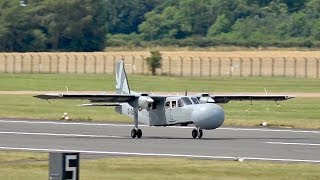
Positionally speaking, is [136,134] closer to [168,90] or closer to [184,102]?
[184,102]

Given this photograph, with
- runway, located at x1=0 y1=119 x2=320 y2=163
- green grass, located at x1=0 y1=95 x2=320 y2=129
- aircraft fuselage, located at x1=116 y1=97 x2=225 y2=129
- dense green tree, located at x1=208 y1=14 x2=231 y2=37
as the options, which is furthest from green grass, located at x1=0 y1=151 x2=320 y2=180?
dense green tree, located at x1=208 y1=14 x2=231 y2=37

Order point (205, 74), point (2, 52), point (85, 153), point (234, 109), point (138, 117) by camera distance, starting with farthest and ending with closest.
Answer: point (2, 52) → point (205, 74) → point (234, 109) → point (138, 117) → point (85, 153)

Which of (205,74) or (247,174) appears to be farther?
(205,74)

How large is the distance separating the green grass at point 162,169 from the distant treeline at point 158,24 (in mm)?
92590

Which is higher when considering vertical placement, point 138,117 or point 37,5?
point 37,5

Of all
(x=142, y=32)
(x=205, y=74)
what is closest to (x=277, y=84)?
(x=205, y=74)

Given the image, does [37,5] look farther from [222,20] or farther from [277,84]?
[277,84]

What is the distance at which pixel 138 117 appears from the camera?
46.3 meters

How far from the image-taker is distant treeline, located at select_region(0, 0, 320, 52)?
130375mm

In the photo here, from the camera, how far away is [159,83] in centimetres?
8712

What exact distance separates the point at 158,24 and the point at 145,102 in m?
122

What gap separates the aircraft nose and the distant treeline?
83.2m

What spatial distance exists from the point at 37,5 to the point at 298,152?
104 meters

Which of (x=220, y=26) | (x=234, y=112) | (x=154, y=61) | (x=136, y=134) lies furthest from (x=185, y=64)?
(x=136, y=134)
